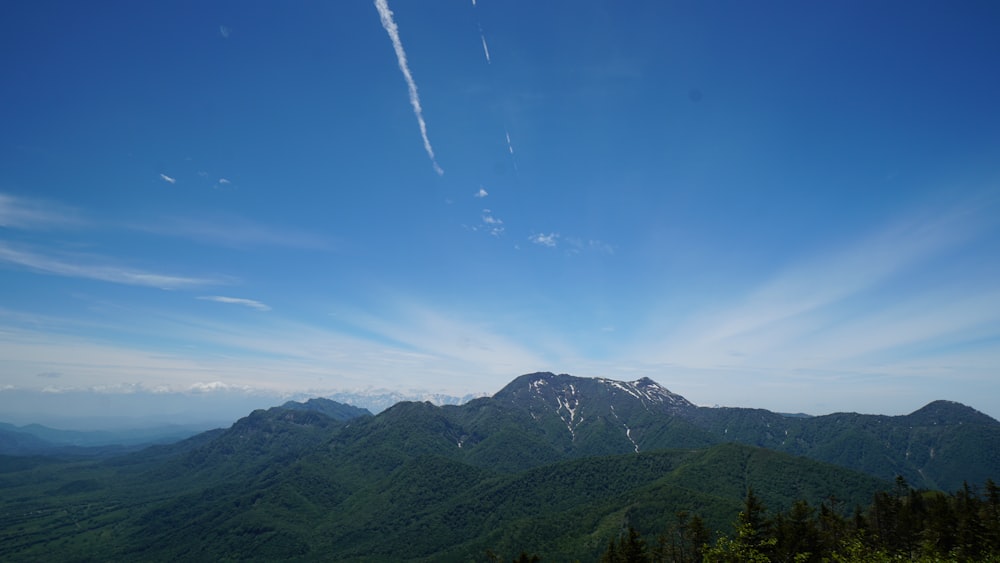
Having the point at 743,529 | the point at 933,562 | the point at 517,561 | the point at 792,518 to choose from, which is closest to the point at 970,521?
the point at 792,518

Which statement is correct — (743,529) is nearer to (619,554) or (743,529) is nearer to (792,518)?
(619,554)

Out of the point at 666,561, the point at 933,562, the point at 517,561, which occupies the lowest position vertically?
the point at 666,561

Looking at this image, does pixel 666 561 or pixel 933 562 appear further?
pixel 666 561

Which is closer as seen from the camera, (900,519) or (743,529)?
(743,529)

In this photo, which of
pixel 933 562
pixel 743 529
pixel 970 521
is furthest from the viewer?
pixel 970 521

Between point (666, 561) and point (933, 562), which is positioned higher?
point (933, 562)

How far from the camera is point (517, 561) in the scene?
5478 centimetres

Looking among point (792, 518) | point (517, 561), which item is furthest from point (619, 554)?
point (792, 518)

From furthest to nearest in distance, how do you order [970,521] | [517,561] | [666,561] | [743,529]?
[666,561], [970,521], [517,561], [743,529]

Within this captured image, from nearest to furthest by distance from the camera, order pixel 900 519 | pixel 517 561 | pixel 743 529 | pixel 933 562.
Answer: pixel 933 562 → pixel 743 529 → pixel 517 561 → pixel 900 519

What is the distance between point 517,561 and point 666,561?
35825 millimetres

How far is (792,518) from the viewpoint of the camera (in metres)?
71.7

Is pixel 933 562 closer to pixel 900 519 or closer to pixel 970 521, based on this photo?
pixel 970 521

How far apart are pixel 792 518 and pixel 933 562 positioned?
31.8 m
